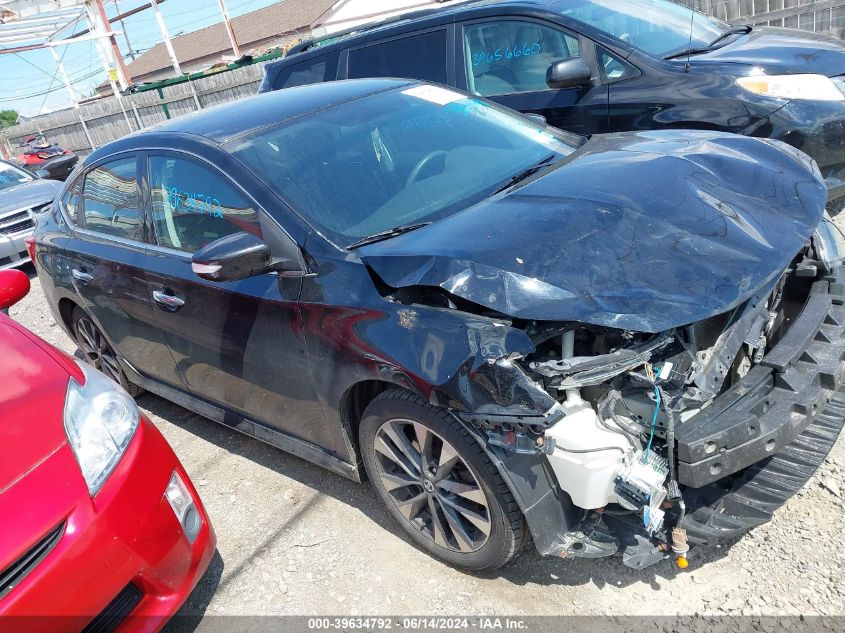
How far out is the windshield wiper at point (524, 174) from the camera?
2850mm

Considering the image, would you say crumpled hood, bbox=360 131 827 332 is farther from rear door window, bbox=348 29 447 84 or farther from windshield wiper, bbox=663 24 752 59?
rear door window, bbox=348 29 447 84

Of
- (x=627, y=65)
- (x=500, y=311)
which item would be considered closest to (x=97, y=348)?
(x=500, y=311)

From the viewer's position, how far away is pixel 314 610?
98.3 inches

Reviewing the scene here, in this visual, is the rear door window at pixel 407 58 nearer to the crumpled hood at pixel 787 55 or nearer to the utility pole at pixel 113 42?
the crumpled hood at pixel 787 55

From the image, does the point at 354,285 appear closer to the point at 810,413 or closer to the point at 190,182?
the point at 190,182

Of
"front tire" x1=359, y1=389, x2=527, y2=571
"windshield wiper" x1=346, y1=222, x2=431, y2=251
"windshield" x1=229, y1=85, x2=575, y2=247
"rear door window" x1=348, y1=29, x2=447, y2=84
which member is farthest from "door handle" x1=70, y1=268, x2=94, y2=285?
"rear door window" x1=348, y1=29, x2=447, y2=84

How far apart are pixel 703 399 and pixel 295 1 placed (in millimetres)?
48291

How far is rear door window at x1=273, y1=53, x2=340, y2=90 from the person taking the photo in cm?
613

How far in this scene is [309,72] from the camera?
6297 mm

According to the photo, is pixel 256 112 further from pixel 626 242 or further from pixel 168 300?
pixel 626 242

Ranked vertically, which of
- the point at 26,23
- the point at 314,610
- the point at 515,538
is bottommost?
the point at 314,610

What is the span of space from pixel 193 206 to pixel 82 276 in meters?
1.21

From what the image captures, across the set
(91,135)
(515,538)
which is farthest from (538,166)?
(91,135)

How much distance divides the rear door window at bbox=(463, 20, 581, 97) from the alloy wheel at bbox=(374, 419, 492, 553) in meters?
3.52
